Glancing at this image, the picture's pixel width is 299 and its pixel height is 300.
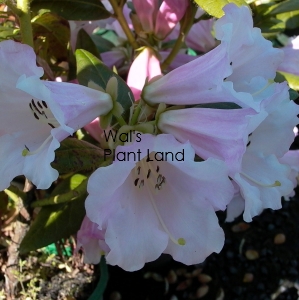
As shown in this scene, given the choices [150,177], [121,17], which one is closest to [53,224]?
[150,177]

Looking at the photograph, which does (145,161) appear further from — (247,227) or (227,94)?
(247,227)

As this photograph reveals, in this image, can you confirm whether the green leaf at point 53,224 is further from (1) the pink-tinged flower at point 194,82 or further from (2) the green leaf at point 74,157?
(1) the pink-tinged flower at point 194,82

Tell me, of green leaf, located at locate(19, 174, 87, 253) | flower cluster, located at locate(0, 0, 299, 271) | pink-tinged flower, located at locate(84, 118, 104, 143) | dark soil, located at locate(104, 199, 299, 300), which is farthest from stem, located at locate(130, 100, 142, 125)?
dark soil, located at locate(104, 199, 299, 300)

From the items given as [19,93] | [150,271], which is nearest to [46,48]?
[19,93]

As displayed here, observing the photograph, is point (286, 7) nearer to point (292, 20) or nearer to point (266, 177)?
point (292, 20)

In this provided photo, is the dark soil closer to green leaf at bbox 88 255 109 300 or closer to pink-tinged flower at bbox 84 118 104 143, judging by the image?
green leaf at bbox 88 255 109 300

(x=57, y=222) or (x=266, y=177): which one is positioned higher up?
(x=266, y=177)
